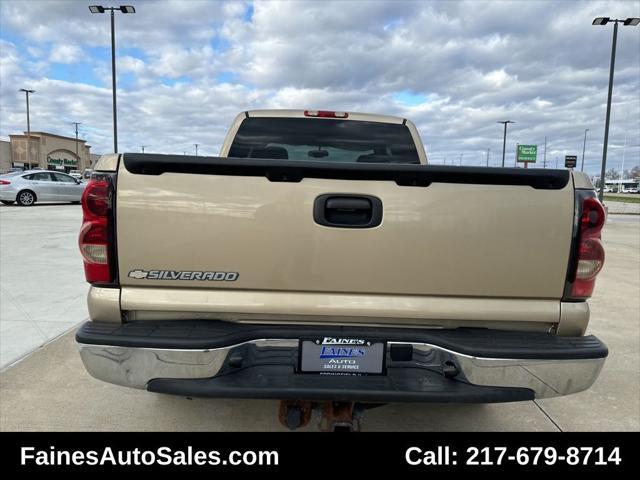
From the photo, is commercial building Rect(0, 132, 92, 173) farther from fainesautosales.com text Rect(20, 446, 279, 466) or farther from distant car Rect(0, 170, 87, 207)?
fainesautosales.com text Rect(20, 446, 279, 466)

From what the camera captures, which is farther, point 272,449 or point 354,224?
point 272,449

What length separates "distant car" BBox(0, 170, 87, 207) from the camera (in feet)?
60.0

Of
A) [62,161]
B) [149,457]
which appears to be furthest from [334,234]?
[62,161]

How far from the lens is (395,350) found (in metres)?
2.13

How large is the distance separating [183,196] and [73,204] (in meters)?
21.5

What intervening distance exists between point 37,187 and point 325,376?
20.7 m

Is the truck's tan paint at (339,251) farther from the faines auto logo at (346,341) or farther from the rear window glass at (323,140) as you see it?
the rear window glass at (323,140)

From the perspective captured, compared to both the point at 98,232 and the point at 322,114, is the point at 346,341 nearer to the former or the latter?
the point at 98,232

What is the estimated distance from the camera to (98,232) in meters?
2.09

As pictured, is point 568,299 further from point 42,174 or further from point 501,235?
point 42,174

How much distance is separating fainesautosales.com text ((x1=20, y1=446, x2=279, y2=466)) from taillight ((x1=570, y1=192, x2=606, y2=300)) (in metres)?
1.85

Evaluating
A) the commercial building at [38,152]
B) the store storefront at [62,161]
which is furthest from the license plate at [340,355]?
the store storefront at [62,161]

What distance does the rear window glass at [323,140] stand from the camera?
424 centimetres

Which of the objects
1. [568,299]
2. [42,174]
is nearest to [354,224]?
[568,299]
